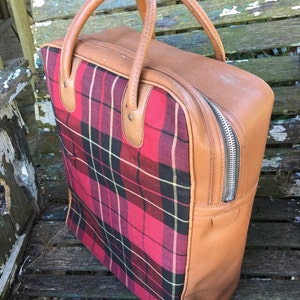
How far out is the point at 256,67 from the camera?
102cm

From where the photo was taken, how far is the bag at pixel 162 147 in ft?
2.11

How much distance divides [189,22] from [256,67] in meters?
0.20

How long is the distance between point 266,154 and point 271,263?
28cm

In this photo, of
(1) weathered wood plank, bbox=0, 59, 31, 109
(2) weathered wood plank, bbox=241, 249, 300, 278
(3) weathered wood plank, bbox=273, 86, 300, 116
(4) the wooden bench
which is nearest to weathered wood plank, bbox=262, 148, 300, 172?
(4) the wooden bench

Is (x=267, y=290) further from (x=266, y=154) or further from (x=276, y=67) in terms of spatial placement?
(x=276, y=67)

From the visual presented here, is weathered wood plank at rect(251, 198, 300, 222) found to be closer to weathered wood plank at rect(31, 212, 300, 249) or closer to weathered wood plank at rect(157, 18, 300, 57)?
weathered wood plank at rect(31, 212, 300, 249)

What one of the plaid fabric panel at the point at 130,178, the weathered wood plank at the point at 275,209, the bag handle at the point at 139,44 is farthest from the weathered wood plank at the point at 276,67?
the plaid fabric panel at the point at 130,178

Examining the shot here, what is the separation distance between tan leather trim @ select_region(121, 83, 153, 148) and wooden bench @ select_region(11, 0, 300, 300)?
0.40 meters

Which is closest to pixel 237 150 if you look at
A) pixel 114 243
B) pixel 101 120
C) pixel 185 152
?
pixel 185 152

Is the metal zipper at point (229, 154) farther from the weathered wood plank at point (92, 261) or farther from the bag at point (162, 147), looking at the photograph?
the weathered wood plank at point (92, 261)

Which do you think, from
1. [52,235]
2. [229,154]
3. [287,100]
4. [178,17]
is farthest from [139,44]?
[52,235]

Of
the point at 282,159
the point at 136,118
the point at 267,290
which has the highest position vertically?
the point at 136,118

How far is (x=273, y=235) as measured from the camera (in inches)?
40.0

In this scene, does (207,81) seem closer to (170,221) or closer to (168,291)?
(170,221)
